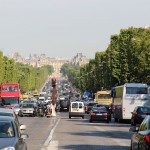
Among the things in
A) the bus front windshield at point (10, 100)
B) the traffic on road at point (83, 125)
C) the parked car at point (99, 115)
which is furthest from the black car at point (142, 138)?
the bus front windshield at point (10, 100)

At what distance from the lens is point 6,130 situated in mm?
14930

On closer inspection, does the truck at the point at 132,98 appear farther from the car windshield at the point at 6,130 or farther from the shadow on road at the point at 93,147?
the car windshield at the point at 6,130

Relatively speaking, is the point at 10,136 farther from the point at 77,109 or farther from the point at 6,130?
the point at 77,109

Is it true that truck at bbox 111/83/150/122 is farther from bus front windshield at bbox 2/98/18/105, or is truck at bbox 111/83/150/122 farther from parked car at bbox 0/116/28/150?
parked car at bbox 0/116/28/150

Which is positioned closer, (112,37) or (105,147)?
(105,147)

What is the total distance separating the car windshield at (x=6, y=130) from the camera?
1472cm

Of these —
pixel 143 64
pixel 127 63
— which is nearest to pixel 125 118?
pixel 143 64

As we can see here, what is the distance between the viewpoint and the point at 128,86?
53.2 m

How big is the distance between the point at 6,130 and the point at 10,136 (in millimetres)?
327

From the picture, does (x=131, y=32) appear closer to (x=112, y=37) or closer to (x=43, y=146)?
(x=112, y=37)

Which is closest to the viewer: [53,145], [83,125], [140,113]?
[53,145]

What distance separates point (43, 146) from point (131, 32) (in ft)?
258

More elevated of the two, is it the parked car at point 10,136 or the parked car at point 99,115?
the parked car at point 10,136

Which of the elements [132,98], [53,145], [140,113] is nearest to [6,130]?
[53,145]
